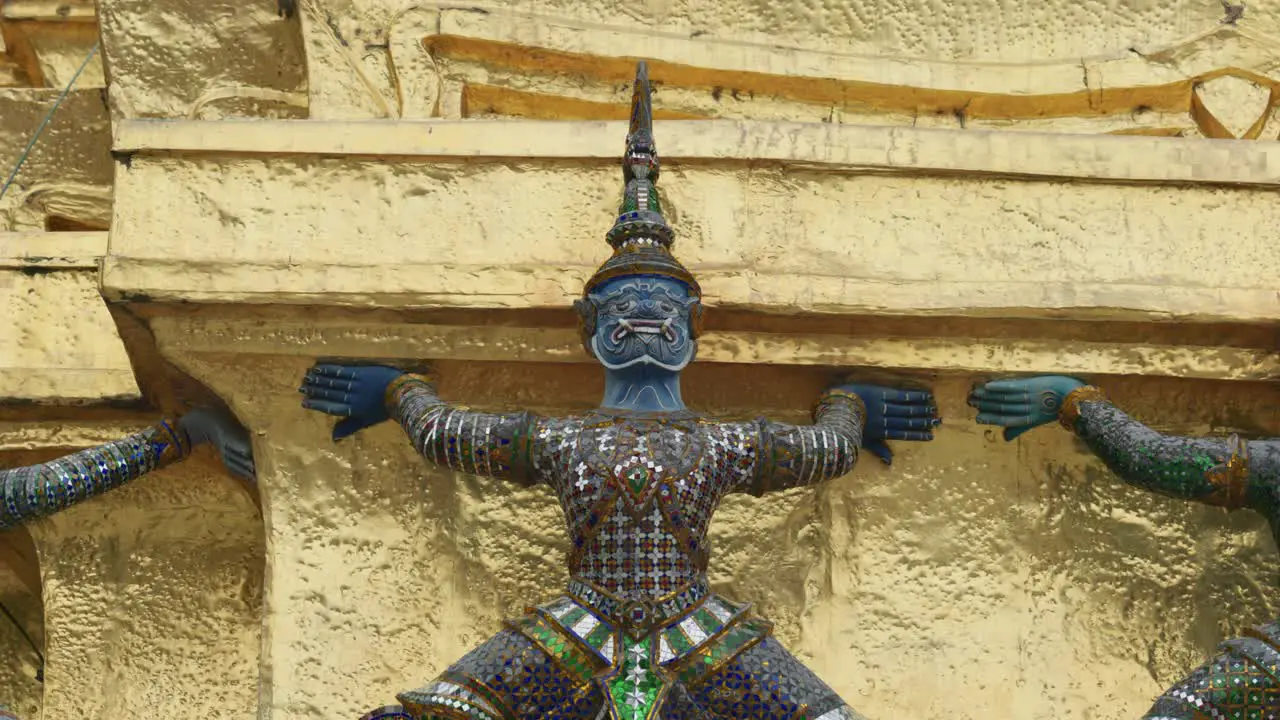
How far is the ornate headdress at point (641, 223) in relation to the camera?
3.89 metres

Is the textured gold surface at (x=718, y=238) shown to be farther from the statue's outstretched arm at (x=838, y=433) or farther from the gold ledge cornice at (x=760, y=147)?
the statue's outstretched arm at (x=838, y=433)

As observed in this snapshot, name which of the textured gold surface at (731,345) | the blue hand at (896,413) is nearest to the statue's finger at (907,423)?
the blue hand at (896,413)

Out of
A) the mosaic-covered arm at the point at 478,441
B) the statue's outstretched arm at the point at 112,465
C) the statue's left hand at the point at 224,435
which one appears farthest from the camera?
the statue's left hand at the point at 224,435

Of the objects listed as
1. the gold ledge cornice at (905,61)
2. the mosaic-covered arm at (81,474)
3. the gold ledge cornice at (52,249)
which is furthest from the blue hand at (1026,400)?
the gold ledge cornice at (52,249)

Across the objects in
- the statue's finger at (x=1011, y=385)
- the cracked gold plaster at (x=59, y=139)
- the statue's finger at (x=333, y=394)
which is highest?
the cracked gold plaster at (x=59, y=139)

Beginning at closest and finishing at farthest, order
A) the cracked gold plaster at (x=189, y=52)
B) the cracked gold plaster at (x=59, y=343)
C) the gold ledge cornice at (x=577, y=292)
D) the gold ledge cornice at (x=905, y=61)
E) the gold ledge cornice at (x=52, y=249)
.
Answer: the gold ledge cornice at (x=577, y=292) → the cracked gold plaster at (x=59, y=343) → the gold ledge cornice at (x=52, y=249) → the gold ledge cornice at (x=905, y=61) → the cracked gold plaster at (x=189, y=52)

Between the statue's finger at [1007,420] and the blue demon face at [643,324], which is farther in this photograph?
the statue's finger at [1007,420]

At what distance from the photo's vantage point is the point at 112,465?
4305 mm

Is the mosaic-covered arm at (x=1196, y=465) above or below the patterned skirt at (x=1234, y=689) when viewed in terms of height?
above

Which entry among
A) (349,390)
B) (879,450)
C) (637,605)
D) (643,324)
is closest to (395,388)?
(349,390)

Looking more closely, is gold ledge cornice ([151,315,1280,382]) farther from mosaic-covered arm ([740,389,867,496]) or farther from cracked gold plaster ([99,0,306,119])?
cracked gold plaster ([99,0,306,119])

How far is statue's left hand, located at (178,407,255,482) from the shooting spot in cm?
440

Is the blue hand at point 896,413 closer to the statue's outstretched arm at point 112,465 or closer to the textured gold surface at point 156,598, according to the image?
the statue's outstretched arm at point 112,465

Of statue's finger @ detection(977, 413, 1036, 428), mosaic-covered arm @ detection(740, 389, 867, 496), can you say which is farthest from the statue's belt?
→ statue's finger @ detection(977, 413, 1036, 428)
